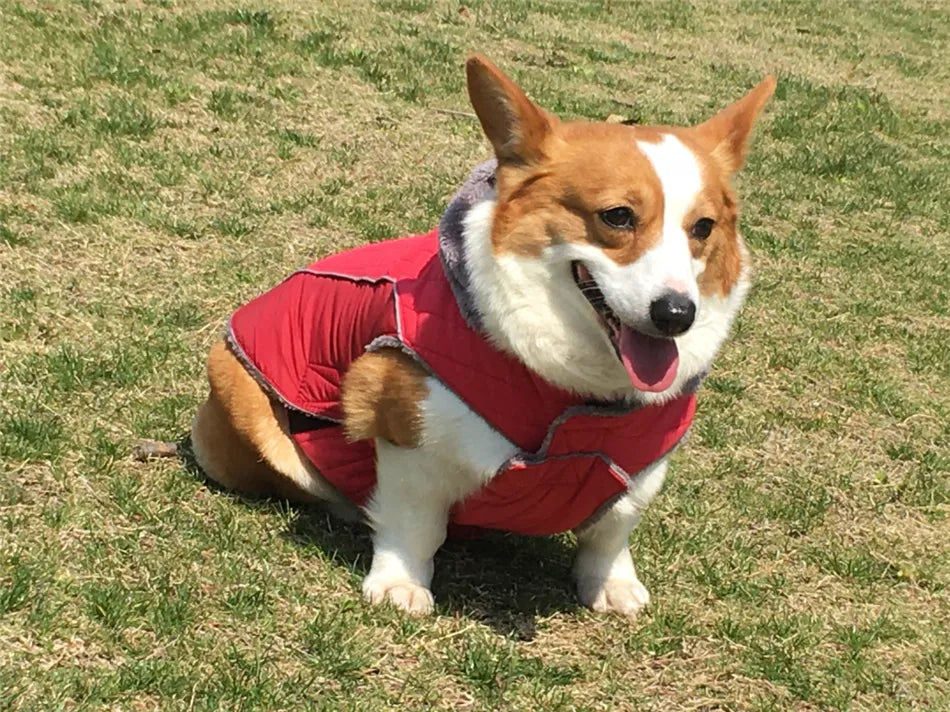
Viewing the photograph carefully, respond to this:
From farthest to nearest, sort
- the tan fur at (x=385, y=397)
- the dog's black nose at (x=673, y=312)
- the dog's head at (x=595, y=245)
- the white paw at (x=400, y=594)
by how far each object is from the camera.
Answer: the white paw at (x=400, y=594), the tan fur at (x=385, y=397), the dog's head at (x=595, y=245), the dog's black nose at (x=673, y=312)

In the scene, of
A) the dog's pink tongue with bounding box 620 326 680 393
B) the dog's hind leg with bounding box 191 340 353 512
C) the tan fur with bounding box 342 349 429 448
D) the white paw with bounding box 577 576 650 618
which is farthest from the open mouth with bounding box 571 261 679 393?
the dog's hind leg with bounding box 191 340 353 512

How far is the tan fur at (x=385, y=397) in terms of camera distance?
3.08m

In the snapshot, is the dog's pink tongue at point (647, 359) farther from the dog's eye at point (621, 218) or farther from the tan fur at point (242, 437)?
the tan fur at point (242, 437)

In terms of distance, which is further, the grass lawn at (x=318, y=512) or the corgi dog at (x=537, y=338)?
the grass lawn at (x=318, y=512)

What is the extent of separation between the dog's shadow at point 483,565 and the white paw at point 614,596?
2.8 inches

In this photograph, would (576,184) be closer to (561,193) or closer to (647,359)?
(561,193)

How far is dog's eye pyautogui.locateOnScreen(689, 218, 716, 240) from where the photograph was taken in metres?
2.91

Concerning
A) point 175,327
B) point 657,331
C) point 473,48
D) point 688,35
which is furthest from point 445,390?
point 688,35

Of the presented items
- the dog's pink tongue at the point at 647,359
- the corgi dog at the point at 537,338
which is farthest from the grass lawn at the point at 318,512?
the dog's pink tongue at the point at 647,359

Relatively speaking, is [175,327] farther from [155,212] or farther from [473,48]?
[473,48]

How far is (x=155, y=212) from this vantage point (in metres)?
5.73

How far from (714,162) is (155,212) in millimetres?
3506

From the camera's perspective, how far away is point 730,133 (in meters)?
3.22

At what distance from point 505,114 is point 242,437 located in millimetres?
→ 1376
